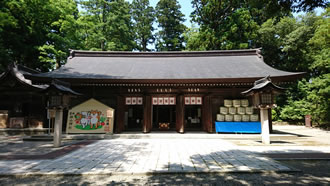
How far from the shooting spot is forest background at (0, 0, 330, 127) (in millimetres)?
15781

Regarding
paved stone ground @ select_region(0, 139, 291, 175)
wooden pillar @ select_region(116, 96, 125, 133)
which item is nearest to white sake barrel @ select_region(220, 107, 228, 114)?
paved stone ground @ select_region(0, 139, 291, 175)

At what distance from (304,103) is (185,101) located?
635 inches

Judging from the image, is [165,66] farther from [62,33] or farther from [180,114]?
[62,33]

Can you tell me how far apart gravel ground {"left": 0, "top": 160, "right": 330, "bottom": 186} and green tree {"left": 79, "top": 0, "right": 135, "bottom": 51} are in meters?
21.2

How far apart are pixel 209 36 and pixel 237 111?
14.3 m

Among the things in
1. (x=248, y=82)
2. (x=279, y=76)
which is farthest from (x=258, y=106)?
(x=279, y=76)

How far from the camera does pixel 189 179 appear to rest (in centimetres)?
388

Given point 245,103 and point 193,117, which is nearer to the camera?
point 245,103

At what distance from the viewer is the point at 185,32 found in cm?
3180

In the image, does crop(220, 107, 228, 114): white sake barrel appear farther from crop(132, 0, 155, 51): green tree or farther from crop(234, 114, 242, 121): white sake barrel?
crop(132, 0, 155, 51): green tree

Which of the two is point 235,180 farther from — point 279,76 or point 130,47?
point 130,47

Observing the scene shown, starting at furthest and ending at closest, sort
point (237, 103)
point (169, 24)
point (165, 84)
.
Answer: point (169, 24) < point (237, 103) < point (165, 84)

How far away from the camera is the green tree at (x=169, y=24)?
3125cm

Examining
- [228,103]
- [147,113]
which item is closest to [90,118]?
[147,113]
